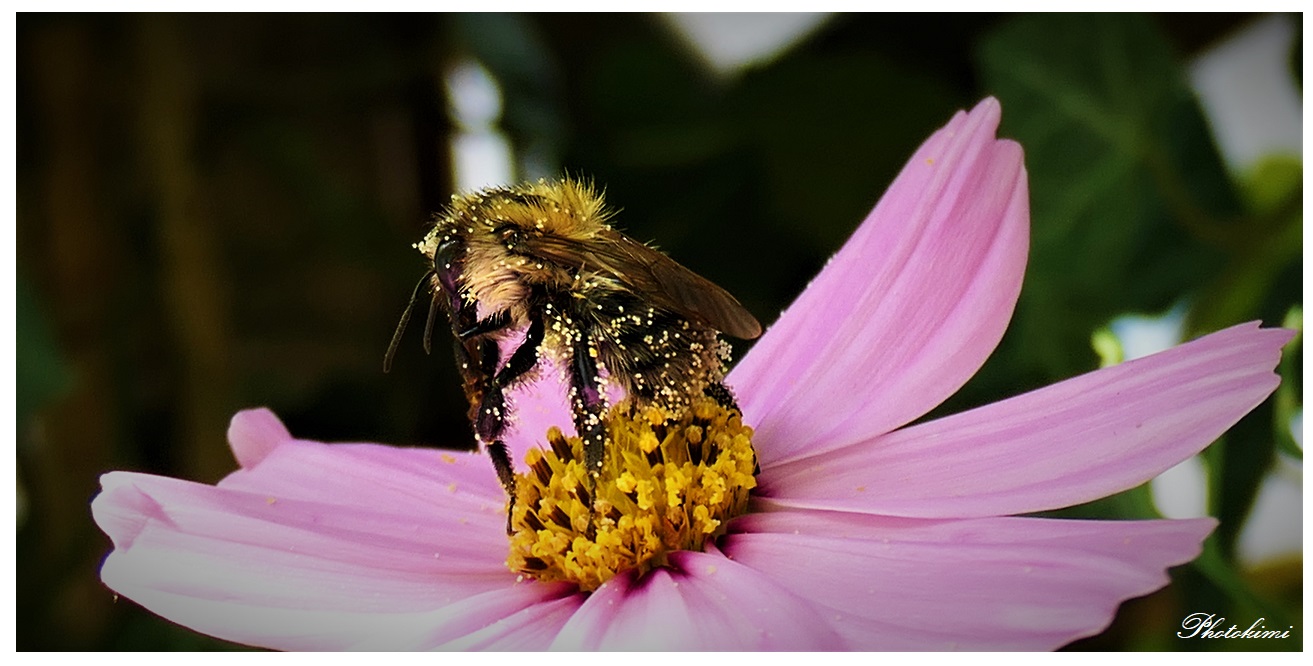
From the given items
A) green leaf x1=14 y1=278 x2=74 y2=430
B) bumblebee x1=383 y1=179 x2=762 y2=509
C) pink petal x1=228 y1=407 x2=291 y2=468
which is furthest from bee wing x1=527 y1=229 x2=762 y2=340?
green leaf x1=14 y1=278 x2=74 y2=430

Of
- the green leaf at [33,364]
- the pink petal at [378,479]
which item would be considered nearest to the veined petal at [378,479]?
the pink petal at [378,479]

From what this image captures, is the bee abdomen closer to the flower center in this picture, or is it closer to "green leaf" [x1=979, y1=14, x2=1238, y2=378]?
the flower center

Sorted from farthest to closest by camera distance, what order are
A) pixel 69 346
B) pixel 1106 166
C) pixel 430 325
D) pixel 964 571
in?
pixel 69 346 → pixel 1106 166 → pixel 430 325 → pixel 964 571

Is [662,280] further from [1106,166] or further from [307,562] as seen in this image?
[1106,166]

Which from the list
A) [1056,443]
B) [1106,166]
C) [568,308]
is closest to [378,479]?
[568,308]

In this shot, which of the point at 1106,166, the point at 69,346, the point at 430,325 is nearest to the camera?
the point at 430,325

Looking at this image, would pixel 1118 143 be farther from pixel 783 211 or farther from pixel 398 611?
pixel 398 611

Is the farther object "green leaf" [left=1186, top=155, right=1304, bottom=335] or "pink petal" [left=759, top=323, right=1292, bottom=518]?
"green leaf" [left=1186, top=155, right=1304, bottom=335]
